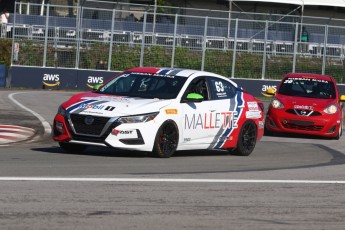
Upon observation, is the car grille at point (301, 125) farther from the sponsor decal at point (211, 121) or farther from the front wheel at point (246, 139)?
the sponsor decal at point (211, 121)

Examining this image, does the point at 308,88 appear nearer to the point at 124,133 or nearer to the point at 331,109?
the point at 331,109

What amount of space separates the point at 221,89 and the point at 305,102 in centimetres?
571

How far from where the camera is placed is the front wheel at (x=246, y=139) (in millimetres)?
15617

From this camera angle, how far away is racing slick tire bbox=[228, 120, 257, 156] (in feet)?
51.2

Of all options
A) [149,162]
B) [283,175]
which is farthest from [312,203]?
[149,162]

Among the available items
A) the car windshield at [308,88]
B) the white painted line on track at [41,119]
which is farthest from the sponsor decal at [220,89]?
the car windshield at [308,88]

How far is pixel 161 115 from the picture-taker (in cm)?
1377

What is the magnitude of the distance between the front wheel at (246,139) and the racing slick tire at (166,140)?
5.91ft

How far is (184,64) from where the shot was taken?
36250 millimetres

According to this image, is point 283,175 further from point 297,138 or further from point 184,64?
point 184,64

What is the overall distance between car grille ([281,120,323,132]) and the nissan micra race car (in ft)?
14.0

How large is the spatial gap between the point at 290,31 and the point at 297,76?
51.0 feet

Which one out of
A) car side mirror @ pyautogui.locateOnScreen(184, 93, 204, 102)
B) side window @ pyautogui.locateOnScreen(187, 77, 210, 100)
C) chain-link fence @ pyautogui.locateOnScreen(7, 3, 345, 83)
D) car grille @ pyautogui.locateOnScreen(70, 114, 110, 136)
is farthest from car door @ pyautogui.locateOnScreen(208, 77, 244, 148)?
chain-link fence @ pyautogui.locateOnScreen(7, 3, 345, 83)

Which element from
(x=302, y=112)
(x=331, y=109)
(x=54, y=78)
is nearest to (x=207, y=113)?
(x=302, y=112)
